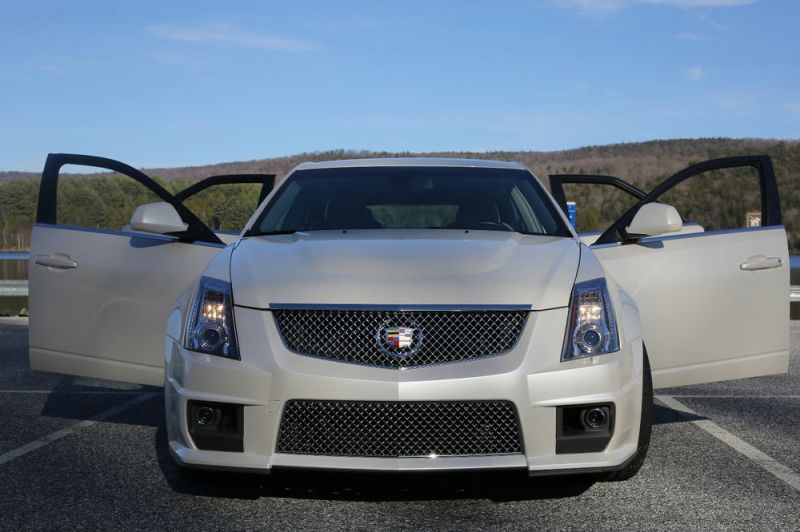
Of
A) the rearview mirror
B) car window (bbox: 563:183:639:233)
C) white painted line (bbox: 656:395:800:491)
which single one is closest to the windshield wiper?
the rearview mirror

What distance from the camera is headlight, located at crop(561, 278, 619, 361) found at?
416 centimetres

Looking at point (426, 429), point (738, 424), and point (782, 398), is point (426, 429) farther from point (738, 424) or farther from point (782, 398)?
point (782, 398)

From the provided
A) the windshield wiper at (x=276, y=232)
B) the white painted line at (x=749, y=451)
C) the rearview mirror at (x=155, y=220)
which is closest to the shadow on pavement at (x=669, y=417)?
the white painted line at (x=749, y=451)

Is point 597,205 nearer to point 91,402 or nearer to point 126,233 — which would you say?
point 91,402

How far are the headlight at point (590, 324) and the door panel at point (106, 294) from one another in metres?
1.95

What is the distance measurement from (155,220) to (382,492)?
70.4 inches

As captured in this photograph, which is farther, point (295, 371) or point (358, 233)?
point (358, 233)

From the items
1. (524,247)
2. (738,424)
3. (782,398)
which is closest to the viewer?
(524,247)

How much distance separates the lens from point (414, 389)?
392 cm

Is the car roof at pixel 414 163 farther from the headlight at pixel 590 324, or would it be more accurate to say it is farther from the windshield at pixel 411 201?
the headlight at pixel 590 324

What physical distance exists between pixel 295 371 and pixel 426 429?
530 mm

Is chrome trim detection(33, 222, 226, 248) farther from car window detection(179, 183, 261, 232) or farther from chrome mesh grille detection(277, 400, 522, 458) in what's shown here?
car window detection(179, 183, 261, 232)

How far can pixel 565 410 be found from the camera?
4086 millimetres

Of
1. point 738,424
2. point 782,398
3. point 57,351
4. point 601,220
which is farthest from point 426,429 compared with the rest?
point 601,220
